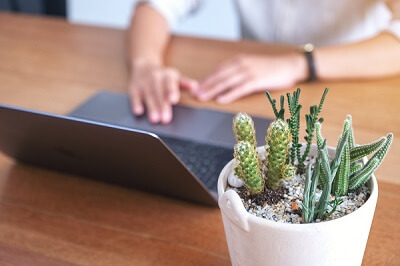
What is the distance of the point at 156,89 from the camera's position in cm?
118

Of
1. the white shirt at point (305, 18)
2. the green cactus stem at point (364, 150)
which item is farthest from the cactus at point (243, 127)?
the white shirt at point (305, 18)

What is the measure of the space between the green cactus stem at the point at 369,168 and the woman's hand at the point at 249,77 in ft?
1.89

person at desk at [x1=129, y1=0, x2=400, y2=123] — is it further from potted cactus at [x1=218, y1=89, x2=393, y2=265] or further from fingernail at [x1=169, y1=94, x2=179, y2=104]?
potted cactus at [x1=218, y1=89, x2=393, y2=265]

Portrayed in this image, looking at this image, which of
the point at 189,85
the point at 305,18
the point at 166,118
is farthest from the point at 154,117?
the point at 305,18

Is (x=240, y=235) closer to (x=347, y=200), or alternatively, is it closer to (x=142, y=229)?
(x=347, y=200)

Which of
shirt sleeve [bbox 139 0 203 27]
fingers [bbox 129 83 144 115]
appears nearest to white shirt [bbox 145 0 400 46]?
shirt sleeve [bbox 139 0 203 27]

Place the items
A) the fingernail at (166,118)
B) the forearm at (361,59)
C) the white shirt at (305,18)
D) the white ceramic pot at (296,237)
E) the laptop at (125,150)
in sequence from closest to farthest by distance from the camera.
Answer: the white ceramic pot at (296,237) → the laptop at (125,150) → the fingernail at (166,118) → the forearm at (361,59) → the white shirt at (305,18)

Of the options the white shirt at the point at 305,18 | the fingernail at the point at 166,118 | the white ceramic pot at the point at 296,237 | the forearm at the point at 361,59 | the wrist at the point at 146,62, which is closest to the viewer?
the white ceramic pot at the point at 296,237

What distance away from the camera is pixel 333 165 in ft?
1.89

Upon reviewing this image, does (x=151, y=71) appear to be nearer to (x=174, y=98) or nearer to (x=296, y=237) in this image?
→ (x=174, y=98)

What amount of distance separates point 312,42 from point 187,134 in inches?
28.4

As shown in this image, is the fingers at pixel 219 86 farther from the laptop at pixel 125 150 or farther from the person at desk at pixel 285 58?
the laptop at pixel 125 150

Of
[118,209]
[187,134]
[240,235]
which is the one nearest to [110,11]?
[187,134]

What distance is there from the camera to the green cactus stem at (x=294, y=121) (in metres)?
0.58
